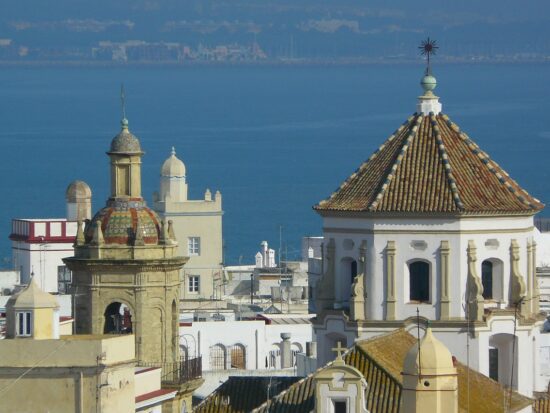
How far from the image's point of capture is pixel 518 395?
47281 mm

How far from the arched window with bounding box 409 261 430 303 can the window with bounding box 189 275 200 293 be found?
147 feet

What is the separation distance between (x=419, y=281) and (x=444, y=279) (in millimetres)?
467

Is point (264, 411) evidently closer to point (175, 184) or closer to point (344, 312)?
point (344, 312)

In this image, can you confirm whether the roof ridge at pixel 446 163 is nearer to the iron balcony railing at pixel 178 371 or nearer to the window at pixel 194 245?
the iron balcony railing at pixel 178 371

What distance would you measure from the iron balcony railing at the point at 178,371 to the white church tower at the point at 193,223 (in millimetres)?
49443

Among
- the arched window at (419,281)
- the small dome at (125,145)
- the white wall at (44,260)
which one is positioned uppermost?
the small dome at (125,145)

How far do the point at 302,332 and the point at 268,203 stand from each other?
290 ft

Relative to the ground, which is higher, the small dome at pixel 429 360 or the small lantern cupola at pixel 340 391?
the small dome at pixel 429 360

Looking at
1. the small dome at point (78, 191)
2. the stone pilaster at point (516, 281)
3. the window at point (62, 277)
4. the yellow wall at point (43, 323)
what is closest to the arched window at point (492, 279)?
the stone pilaster at point (516, 281)

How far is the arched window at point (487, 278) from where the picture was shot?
165ft

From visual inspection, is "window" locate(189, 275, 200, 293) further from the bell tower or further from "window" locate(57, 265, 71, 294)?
the bell tower

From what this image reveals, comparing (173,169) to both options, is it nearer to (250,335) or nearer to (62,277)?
(62,277)

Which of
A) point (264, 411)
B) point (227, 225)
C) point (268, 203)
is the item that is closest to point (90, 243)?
point (264, 411)

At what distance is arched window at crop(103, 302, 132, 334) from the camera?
45.9 meters
